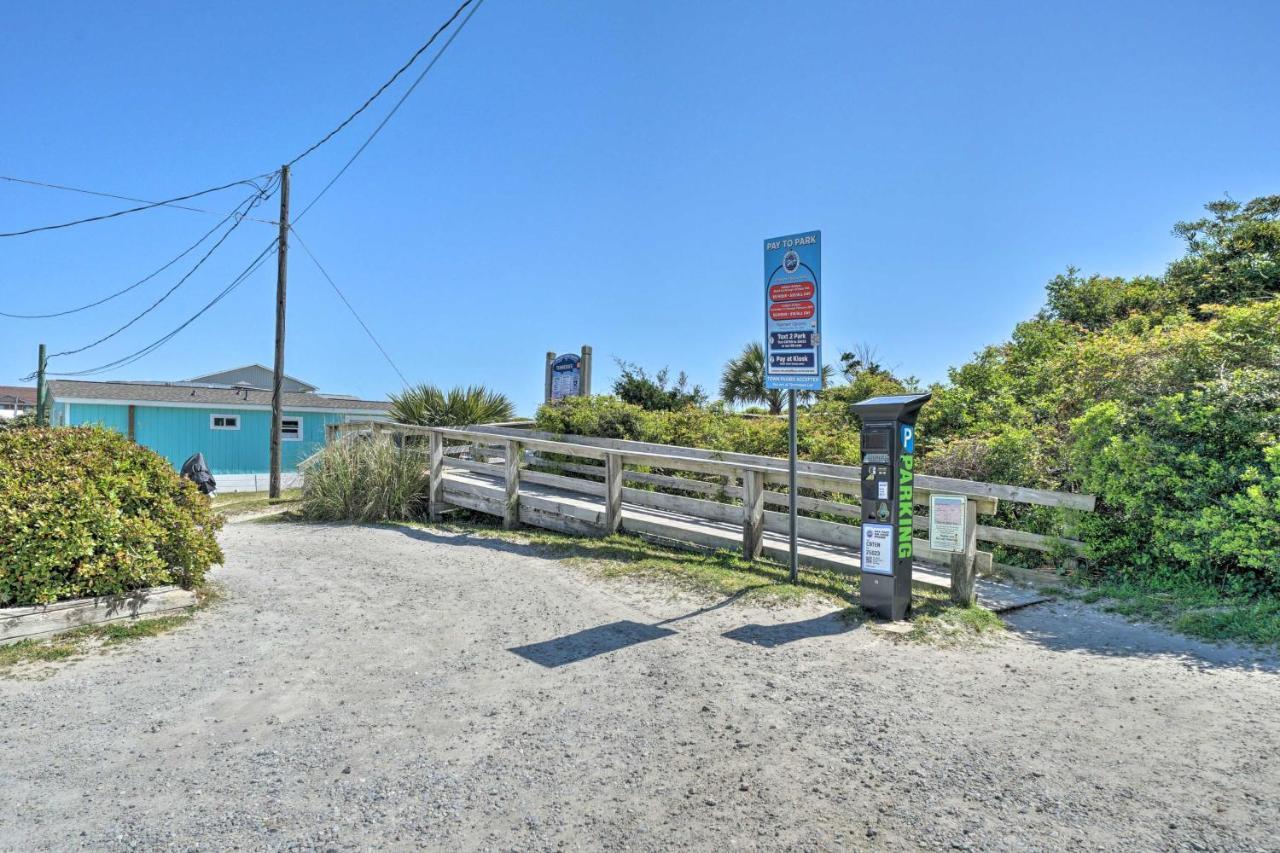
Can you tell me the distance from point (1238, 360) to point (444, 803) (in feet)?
26.4

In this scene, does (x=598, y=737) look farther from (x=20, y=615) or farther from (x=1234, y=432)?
(x=1234, y=432)

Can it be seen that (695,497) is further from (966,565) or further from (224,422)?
(224,422)

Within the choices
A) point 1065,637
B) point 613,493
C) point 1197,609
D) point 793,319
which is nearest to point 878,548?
point 1065,637

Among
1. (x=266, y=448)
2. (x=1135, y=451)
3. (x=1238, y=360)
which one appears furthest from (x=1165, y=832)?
(x=266, y=448)

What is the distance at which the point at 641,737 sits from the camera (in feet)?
11.8

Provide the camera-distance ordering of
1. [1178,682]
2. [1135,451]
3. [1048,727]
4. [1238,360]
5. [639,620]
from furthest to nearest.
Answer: [1238,360], [1135,451], [639,620], [1178,682], [1048,727]

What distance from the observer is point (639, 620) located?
225 inches

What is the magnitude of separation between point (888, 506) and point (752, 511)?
6.25 feet

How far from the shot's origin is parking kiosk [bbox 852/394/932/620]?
5617 millimetres

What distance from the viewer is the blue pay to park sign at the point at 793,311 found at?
21.2ft

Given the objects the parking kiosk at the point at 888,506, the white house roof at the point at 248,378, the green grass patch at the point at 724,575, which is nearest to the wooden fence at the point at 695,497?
the green grass patch at the point at 724,575

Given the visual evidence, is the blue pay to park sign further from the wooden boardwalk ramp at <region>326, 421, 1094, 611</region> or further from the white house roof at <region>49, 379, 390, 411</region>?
the white house roof at <region>49, 379, 390, 411</region>

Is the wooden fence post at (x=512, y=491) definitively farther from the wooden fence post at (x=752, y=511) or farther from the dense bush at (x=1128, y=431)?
the wooden fence post at (x=752, y=511)

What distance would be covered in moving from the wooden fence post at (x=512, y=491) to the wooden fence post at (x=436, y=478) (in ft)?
5.05
